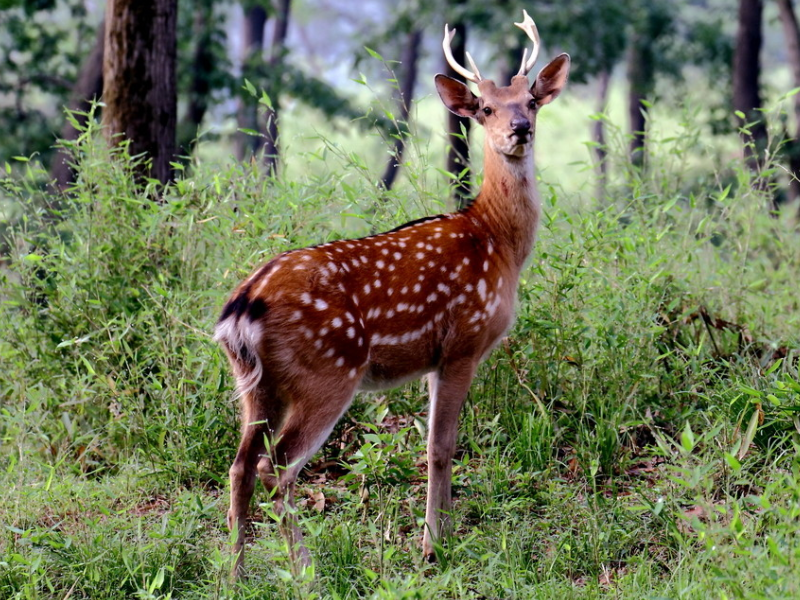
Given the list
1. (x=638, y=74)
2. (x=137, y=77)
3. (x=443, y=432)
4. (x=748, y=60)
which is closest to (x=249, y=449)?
(x=443, y=432)

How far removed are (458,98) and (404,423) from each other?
1975 mm

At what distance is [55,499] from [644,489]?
3.13 m

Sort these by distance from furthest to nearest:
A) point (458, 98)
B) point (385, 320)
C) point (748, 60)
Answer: point (748, 60), point (458, 98), point (385, 320)

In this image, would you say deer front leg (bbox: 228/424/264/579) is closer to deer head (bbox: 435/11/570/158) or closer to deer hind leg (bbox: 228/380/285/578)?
deer hind leg (bbox: 228/380/285/578)

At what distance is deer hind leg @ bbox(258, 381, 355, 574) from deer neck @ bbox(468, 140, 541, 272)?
4.69 ft

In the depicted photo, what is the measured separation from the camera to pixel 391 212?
6.82 metres

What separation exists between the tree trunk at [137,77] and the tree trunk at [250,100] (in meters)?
9.67

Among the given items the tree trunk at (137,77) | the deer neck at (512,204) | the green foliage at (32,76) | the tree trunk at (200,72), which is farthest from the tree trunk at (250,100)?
the deer neck at (512,204)

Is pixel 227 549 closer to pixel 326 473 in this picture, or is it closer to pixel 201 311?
pixel 326 473

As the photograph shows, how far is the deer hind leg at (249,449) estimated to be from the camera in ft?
16.3

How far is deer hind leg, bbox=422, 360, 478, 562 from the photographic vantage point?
5.31 meters

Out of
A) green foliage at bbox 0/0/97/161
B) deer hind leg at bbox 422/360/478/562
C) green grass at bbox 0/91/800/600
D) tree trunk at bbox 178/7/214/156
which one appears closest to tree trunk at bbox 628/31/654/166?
tree trunk at bbox 178/7/214/156

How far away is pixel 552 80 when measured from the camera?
6.22 meters

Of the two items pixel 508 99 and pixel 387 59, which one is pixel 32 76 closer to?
pixel 387 59
